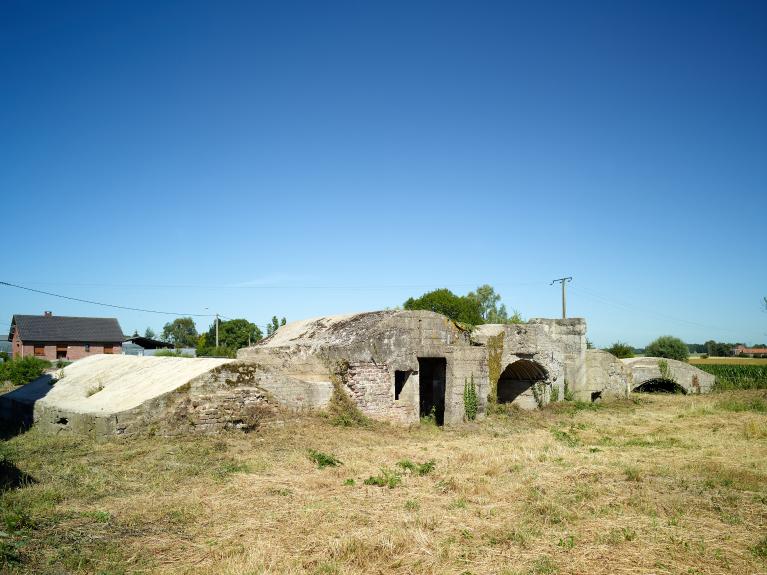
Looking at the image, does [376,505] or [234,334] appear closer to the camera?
[376,505]

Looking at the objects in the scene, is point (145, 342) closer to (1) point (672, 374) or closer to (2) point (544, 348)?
(2) point (544, 348)

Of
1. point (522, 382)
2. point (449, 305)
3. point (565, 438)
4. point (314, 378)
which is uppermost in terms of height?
point (449, 305)

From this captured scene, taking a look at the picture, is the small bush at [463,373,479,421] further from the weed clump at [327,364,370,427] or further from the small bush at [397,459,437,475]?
the small bush at [397,459,437,475]

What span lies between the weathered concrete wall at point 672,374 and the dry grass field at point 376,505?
1292 centimetres

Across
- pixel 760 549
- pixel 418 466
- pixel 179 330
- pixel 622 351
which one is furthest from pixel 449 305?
pixel 179 330

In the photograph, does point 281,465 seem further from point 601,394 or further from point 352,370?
point 601,394

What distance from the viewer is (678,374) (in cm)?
2580

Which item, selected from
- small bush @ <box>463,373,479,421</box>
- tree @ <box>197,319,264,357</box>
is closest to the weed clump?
small bush @ <box>463,373,479,421</box>

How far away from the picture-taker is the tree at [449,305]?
42.3 m

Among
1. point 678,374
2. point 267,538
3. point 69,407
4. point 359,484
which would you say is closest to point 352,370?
point 359,484

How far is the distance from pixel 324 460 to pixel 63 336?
45551mm

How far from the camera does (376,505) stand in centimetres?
737

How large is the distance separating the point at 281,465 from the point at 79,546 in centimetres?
422

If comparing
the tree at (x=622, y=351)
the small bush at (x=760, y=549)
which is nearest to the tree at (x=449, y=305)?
the tree at (x=622, y=351)
